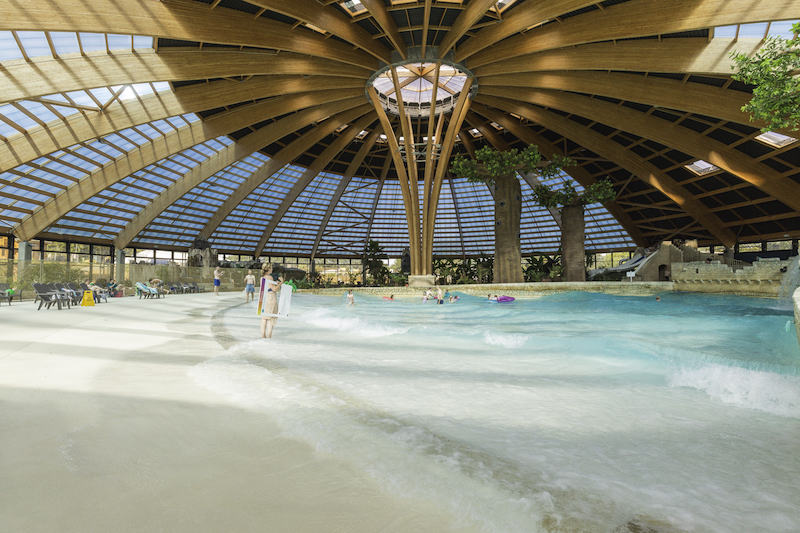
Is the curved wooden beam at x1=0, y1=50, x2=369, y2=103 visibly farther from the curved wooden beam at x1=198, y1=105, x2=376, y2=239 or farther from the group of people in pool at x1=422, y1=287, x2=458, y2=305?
the group of people in pool at x1=422, y1=287, x2=458, y2=305

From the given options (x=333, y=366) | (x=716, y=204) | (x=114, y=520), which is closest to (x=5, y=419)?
(x=114, y=520)

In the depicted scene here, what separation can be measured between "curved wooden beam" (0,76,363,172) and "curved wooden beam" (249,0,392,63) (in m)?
4.07

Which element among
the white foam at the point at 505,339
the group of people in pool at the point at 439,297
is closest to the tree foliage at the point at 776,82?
the white foam at the point at 505,339

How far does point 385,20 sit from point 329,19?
7.04 ft

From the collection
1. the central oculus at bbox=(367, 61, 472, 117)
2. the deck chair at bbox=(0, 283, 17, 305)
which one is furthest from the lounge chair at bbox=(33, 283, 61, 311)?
the central oculus at bbox=(367, 61, 472, 117)

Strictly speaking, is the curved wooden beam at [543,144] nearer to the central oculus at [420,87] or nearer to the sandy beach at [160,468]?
the central oculus at [420,87]

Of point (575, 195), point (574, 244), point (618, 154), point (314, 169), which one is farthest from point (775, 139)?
point (314, 169)

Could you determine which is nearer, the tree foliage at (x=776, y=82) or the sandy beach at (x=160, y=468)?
the sandy beach at (x=160, y=468)

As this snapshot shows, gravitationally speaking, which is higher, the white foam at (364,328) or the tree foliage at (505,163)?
the tree foliage at (505,163)

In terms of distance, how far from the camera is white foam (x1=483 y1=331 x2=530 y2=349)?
880 centimetres

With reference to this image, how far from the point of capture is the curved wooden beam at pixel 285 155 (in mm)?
26106

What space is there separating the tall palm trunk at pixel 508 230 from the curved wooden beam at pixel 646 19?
11.0 meters

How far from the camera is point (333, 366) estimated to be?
19.5ft

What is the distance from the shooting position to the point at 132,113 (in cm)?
1883
